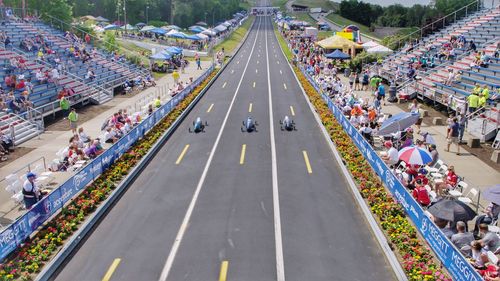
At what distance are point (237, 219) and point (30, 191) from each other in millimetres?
7273

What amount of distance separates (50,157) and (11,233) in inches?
428

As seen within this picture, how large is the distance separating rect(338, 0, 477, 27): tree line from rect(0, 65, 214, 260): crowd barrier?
122 meters

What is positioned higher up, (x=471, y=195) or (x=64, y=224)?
(x=471, y=195)

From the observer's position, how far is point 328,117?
31.0 metres

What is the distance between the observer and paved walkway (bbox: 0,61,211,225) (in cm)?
1733

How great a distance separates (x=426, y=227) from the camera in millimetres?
13836

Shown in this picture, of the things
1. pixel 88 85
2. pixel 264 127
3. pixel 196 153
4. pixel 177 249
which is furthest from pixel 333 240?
pixel 88 85

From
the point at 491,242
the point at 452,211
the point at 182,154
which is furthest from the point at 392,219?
the point at 182,154

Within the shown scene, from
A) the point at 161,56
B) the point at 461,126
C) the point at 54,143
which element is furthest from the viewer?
the point at 161,56

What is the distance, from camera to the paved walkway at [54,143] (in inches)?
682

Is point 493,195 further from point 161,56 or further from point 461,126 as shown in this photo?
point 161,56

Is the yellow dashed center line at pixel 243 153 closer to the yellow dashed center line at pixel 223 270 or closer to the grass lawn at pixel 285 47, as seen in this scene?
the yellow dashed center line at pixel 223 270

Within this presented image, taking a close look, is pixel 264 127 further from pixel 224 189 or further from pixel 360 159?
pixel 224 189

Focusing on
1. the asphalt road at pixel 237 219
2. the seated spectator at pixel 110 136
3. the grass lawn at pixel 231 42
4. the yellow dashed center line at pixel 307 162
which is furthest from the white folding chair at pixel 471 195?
the grass lawn at pixel 231 42
